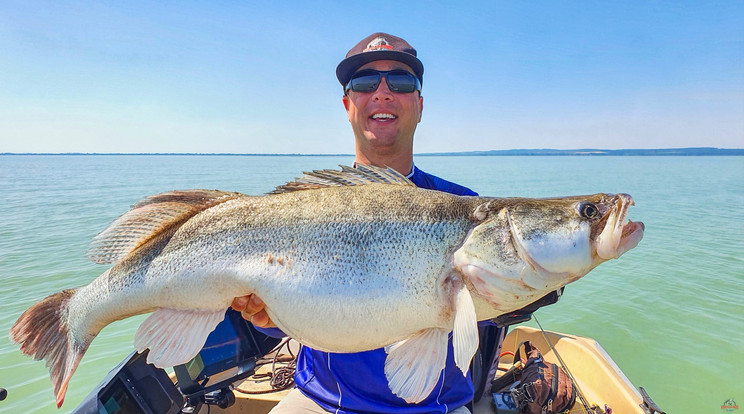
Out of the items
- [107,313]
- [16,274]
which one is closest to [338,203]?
[107,313]

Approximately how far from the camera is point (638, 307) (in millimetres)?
9273

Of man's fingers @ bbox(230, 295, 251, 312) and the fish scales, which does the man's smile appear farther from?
man's fingers @ bbox(230, 295, 251, 312)

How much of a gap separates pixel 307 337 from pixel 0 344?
8256 millimetres

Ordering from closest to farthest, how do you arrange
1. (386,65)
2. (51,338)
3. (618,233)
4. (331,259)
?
(618,233) < (331,259) < (51,338) < (386,65)

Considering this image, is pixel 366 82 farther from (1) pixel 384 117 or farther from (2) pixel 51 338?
(2) pixel 51 338

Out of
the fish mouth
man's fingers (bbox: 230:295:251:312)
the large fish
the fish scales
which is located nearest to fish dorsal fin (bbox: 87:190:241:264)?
Answer: the large fish

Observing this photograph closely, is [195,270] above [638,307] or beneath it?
above

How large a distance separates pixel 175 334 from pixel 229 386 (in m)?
1.40

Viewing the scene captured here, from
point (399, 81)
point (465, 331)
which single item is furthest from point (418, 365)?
point (399, 81)

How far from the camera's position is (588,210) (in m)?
1.95

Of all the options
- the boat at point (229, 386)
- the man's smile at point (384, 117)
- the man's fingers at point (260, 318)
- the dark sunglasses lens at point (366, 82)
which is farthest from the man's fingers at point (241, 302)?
the dark sunglasses lens at point (366, 82)

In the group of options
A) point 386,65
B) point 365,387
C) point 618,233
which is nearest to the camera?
point 618,233

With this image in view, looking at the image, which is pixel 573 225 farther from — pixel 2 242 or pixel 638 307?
pixel 2 242

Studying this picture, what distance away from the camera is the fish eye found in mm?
1940
